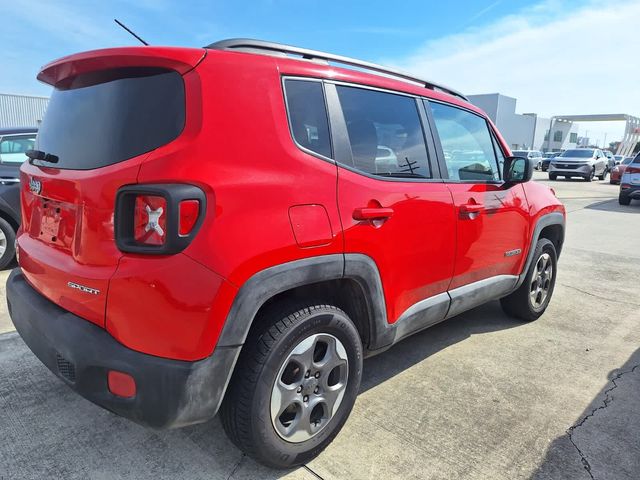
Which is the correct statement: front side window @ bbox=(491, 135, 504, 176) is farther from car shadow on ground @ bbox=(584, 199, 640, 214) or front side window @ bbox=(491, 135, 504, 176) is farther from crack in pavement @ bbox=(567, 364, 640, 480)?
car shadow on ground @ bbox=(584, 199, 640, 214)

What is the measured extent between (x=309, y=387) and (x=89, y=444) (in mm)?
1178

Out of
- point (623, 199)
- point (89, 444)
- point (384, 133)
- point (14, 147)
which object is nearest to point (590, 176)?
point (623, 199)

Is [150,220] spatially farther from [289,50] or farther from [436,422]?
[436,422]

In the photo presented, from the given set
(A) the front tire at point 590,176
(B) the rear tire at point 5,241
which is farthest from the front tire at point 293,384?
(A) the front tire at point 590,176

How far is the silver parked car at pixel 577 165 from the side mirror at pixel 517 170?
23.8 meters

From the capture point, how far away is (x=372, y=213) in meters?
2.25

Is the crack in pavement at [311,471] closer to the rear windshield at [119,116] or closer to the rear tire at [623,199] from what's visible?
the rear windshield at [119,116]

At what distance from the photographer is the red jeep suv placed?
5.59 ft

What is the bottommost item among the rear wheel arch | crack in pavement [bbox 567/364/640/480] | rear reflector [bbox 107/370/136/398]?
crack in pavement [bbox 567/364/640/480]

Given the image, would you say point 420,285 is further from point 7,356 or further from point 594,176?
point 594,176

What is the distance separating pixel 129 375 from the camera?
5.62 ft

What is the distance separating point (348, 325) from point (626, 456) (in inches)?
64.0

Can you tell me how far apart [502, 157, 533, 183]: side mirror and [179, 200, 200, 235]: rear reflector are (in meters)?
2.59

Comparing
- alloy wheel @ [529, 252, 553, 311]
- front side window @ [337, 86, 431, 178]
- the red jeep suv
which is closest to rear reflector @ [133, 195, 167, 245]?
the red jeep suv
